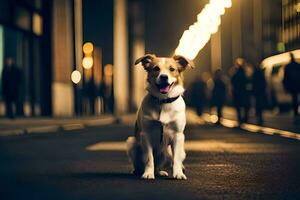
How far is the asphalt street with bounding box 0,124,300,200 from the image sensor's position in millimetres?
6684

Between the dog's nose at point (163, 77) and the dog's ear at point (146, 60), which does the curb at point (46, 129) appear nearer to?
the dog's ear at point (146, 60)

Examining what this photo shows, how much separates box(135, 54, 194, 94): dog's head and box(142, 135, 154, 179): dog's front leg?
53 cm

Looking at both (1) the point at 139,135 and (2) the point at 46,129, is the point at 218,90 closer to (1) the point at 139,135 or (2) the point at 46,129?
(2) the point at 46,129

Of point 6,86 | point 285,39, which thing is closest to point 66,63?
point 6,86

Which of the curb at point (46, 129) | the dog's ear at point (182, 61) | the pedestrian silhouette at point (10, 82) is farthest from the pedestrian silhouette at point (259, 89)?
the dog's ear at point (182, 61)

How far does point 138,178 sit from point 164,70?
1220mm

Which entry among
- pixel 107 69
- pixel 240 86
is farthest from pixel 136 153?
pixel 107 69

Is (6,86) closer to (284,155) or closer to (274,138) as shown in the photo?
(274,138)

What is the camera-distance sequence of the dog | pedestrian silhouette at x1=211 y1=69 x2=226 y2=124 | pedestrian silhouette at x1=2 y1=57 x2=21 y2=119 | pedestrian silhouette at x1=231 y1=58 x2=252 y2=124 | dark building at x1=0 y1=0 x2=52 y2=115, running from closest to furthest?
1. the dog
2. pedestrian silhouette at x1=231 y1=58 x2=252 y2=124
3. pedestrian silhouette at x1=2 y1=57 x2=21 y2=119
4. pedestrian silhouette at x1=211 y1=69 x2=226 y2=124
5. dark building at x1=0 y1=0 x2=52 y2=115

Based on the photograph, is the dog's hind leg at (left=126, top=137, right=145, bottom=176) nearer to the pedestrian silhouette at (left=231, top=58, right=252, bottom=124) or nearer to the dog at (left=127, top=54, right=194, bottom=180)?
the dog at (left=127, top=54, right=194, bottom=180)

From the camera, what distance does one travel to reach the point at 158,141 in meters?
7.64

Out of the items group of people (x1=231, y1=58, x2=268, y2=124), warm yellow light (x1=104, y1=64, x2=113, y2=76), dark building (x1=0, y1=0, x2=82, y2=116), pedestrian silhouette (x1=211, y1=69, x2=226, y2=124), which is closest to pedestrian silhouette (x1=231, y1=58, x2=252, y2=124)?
group of people (x1=231, y1=58, x2=268, y2=124)

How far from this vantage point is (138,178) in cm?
782

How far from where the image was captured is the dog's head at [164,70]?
7.43 meters
